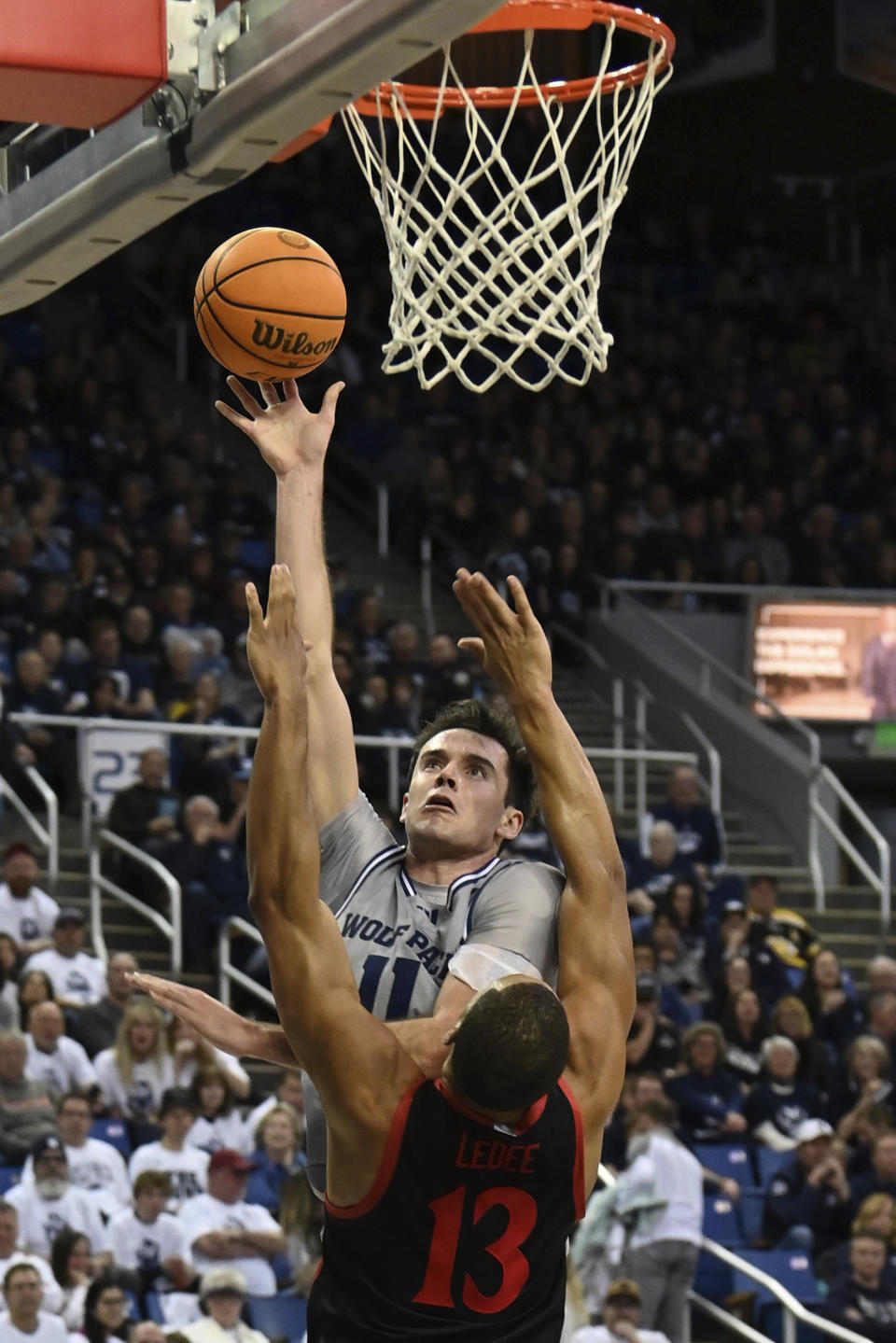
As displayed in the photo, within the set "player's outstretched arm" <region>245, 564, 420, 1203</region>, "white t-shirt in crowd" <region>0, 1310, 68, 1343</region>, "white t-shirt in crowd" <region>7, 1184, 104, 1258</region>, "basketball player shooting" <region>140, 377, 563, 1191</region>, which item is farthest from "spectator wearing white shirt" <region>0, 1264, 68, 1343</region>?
"player's outstretched arm" <region>245, 564, 420, 1203</region>

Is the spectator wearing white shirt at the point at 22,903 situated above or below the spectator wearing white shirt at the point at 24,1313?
above

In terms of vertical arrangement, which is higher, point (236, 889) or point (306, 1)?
point (306, 1)

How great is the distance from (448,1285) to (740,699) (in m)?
13.1

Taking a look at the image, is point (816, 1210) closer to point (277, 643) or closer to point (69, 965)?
point (69, 965)

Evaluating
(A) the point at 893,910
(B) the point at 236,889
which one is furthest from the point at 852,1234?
(A) the point at 893,910

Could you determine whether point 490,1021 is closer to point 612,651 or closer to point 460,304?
point 460,304

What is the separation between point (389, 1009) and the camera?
3873 mm

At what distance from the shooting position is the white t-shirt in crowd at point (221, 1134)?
898 cm

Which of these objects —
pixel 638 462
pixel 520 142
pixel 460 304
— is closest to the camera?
pixel 460 304

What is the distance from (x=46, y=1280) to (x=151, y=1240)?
648mm

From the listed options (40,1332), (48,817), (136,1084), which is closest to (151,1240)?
(40,1332)

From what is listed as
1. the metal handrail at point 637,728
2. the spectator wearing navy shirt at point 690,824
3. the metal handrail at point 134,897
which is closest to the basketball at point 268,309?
the metal handrail at point 134,897

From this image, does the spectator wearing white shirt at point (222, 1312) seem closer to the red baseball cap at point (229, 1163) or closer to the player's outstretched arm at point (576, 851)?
the red baseball cap at point (229, 1163)

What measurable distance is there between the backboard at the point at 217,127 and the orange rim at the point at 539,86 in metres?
0.73
